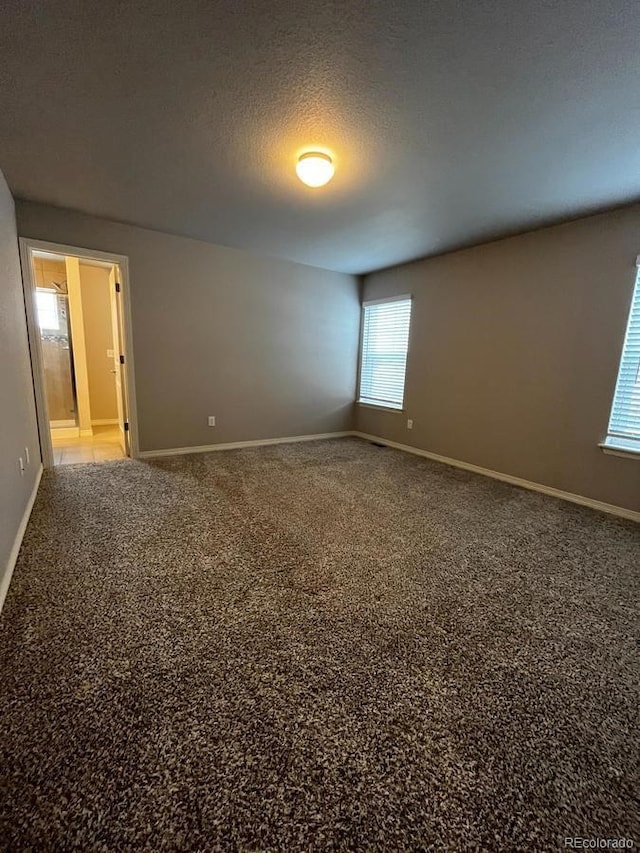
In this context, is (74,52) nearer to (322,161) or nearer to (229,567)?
(322,161)

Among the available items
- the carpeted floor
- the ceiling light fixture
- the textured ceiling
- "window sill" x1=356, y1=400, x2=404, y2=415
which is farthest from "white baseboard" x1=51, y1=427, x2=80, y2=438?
the ceiling light fixture

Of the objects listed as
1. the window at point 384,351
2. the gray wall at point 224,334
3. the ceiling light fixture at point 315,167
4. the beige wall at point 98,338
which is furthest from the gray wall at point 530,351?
the beige wall at point 98,338

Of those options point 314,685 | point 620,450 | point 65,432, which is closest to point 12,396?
point 314,685

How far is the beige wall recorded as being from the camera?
5523mm

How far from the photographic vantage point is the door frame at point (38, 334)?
10.9 feet

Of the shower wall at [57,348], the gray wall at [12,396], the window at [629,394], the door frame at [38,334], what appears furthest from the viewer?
the shower wall at [57,348]

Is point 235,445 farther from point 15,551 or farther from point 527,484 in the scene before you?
point 527,484

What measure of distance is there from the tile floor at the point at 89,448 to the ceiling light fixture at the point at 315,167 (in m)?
3.46

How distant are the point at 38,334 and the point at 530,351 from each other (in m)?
4.79

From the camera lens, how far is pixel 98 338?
5.65 metres

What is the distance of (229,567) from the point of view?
206cm

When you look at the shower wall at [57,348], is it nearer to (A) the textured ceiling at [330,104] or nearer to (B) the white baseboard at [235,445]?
(B) the white baseboard at [235,445]

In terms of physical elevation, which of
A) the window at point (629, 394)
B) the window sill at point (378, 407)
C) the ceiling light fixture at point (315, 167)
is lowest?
the window sill at point (378, 407)

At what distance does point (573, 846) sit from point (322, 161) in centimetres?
310
